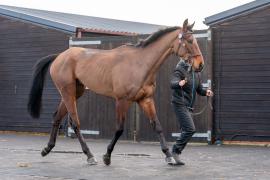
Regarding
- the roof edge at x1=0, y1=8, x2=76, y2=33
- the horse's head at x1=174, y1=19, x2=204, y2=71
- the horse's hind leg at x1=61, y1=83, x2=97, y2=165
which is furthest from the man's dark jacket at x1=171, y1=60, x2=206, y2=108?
the roof edge at x1=0, y1=8, x2=76, y2=33

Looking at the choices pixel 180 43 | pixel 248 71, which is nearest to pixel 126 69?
pixel 180 43

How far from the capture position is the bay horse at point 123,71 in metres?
10.5

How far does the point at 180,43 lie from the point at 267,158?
2.94 m

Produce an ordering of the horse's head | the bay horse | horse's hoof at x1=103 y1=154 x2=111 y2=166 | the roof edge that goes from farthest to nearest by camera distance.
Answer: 1. the roof edge
2. horse's hoof at x1=103 y1=154 x2=111 y2=166
3. the bay horse
4. the horse's head

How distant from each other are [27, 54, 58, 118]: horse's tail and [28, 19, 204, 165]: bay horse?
572mm

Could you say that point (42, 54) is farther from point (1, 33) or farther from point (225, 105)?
point (225, 105)

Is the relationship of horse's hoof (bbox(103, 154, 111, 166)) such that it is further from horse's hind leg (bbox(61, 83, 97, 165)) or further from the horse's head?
the horse's head

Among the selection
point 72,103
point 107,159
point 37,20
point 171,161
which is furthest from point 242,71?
point 37,20

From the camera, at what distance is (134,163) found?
10.9 metres

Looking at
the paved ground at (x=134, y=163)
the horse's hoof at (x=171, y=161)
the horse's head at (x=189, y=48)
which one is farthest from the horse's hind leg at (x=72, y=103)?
the horse's head at (x=189, y=48)

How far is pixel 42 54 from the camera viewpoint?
1847 cm

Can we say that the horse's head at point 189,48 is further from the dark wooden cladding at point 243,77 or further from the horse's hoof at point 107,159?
the dark wooden cladding at point 243,77

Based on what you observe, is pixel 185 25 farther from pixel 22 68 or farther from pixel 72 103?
pixel 22 68

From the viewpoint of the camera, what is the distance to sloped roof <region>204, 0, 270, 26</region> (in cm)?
1466
